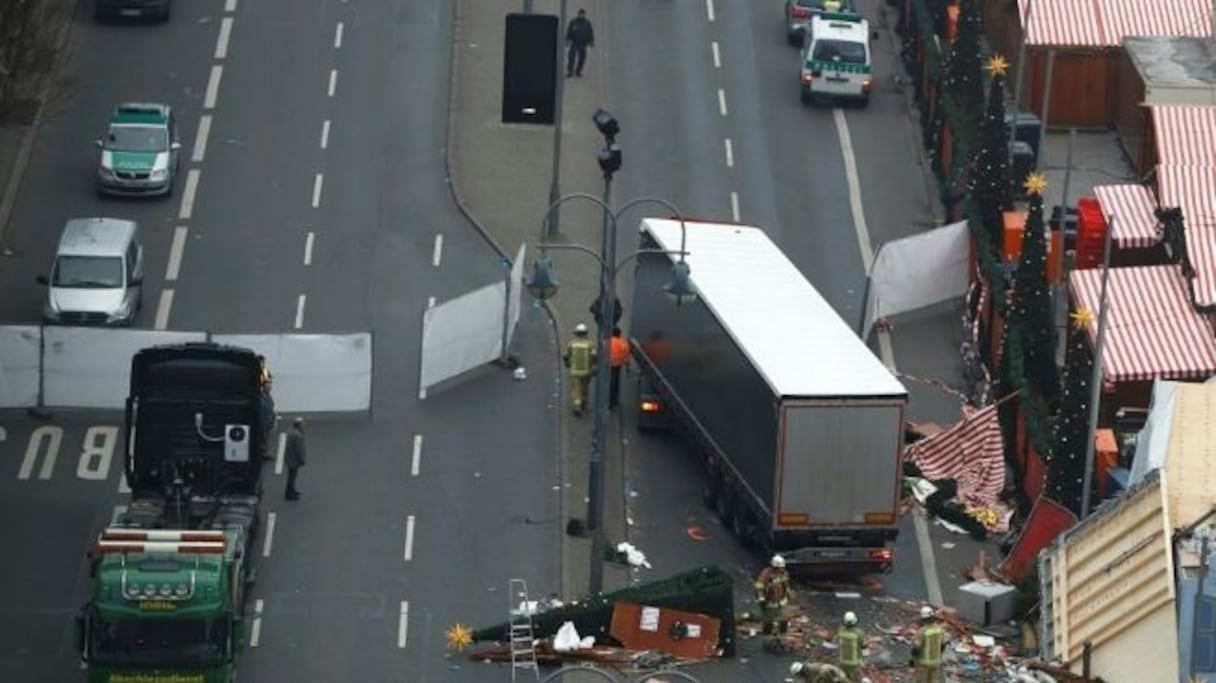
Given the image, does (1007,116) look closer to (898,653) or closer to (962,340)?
(962,340)

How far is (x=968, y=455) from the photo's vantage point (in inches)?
2660

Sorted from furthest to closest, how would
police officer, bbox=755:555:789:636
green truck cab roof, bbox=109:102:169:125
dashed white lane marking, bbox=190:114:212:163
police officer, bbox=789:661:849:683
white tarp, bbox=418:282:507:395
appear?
dashed white lane marking, bbox=190:114:212:163, green truck cab roof, bbox=109:102:169:125, white tarp, bbox=418:282:507:395, police officer, bbox=755:555:789:636, police officer, bbox=789:661:849:683

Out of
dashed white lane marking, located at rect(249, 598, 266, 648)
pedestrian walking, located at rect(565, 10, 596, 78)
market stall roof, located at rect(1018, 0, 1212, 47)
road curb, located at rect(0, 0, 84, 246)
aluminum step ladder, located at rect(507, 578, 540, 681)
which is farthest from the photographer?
pedestrian walking, located at rect(565, 10, 596, 78)

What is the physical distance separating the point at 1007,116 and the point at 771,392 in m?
23.4

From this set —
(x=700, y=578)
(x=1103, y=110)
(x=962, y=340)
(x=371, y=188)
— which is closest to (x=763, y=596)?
(x=700, y=578)

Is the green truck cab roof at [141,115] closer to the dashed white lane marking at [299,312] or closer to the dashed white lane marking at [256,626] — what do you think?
the dashed white lane marking at [299,312]

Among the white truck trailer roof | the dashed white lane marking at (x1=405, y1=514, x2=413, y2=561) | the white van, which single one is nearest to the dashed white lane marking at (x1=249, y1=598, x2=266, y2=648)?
the dashed white lane marking at (x1=405, y1=514, x2=413, y2=561)

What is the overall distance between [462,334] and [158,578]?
16.7m

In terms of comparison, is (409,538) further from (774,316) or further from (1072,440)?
(1072,440)

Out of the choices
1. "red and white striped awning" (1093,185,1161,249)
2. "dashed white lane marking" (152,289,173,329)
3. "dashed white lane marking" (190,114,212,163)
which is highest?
"red and white striped awning" (1093,185,1161,249)

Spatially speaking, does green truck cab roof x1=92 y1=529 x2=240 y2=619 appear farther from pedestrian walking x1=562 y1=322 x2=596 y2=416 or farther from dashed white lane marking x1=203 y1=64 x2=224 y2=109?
dashed white lane marking x1=203 y1=64 x2=224 y2=109

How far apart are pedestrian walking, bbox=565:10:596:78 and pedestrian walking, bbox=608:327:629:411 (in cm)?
1656

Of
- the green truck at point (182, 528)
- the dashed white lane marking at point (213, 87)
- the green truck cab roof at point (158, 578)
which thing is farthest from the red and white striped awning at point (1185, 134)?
the green truck cab roof at point (158, 578)

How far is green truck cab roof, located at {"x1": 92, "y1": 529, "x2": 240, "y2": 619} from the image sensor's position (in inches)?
2162
